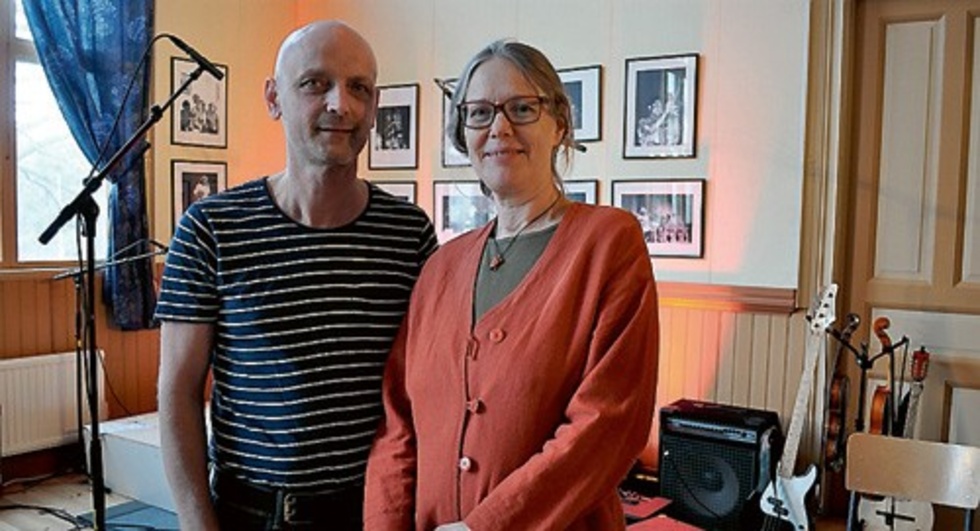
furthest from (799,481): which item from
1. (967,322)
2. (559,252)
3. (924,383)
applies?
(559,252)

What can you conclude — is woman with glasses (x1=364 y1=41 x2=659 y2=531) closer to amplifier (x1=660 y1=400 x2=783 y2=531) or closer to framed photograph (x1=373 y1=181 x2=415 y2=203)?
amplifier (x1=660 y1=400 x2=783 y2=531)

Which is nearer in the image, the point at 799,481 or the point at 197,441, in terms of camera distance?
the point at 197,441

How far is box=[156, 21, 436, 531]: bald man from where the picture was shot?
1.31 metres

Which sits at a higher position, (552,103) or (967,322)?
(552,103)

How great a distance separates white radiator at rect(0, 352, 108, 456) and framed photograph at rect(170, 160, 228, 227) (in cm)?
95

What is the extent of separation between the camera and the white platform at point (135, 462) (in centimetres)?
346

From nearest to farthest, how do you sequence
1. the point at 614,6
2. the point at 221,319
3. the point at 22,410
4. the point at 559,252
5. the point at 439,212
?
the point at 559,252
the point at 221,319
the point at 22,410
the point at 614,6
the point at 439,212

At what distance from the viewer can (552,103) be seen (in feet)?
4.04

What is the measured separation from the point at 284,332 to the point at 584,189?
9.69ft

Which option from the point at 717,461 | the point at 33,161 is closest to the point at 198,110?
the point at 33,161

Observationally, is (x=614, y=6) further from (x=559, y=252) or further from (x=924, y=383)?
(x=559, y=252)

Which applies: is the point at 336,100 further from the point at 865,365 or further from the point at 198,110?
the point at 198,110

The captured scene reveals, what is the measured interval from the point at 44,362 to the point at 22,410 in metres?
0.23

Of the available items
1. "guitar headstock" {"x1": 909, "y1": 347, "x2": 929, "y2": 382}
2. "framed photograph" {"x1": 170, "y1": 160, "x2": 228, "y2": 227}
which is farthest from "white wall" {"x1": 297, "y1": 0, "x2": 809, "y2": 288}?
"framed photograph" {"x1": 170, "y1": 160, "x2": 228, "y2": 227}
